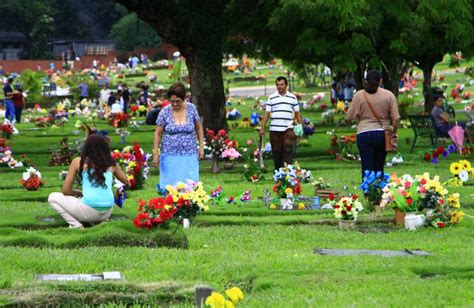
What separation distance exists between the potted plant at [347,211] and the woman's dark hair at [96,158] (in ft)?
8.86

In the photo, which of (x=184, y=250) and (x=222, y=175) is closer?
(x=184, y=250)

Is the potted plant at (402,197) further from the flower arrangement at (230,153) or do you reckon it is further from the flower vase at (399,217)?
the flower arrangement at (230,153)

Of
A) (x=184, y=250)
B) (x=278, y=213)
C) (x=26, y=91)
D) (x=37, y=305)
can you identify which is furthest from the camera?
(x=26, y=91)

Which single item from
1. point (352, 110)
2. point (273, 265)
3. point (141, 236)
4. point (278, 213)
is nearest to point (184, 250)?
point (141, 236)

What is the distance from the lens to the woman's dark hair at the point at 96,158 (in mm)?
13383

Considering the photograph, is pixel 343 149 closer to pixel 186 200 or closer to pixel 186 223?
pixel 186 223

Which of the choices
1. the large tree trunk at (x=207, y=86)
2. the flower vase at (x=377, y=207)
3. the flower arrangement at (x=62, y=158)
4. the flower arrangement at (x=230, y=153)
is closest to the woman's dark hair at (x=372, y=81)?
the flower vase at (x=377, y=207)

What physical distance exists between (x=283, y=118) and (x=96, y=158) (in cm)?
595

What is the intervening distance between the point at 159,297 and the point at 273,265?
1.76 meters

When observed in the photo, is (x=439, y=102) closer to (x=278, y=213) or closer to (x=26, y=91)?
(x=278, y=213)

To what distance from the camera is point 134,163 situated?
751 inches

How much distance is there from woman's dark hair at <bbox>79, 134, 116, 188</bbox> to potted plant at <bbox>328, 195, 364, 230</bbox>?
2.70 meters

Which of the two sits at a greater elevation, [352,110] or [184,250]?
[352,110]

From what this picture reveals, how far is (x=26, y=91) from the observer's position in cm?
6775
